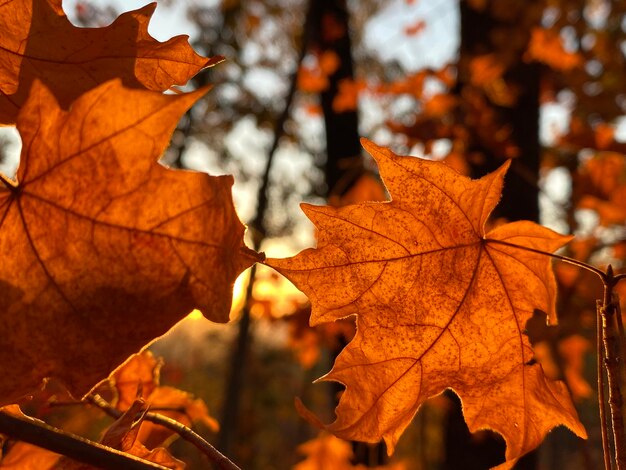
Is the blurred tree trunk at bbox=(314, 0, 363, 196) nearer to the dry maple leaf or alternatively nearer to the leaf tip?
the dry maple leaf

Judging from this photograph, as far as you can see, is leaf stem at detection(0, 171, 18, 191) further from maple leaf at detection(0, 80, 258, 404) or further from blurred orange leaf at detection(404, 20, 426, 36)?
blurred orange leaf at detection(404, 20, 426, 36)

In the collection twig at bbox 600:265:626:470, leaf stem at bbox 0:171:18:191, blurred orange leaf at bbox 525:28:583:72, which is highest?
blurred orange leaf at bbox 525:28:583:72

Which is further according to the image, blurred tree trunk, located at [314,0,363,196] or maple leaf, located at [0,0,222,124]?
blurred tree trunk, located at [314,0,363,196]

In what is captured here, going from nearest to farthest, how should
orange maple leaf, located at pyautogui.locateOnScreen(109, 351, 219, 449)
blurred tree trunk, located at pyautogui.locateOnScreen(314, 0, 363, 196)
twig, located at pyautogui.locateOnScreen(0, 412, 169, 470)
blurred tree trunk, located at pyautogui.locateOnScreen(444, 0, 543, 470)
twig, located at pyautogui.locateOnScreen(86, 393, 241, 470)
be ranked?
twig, located at pyautogui.locateOnScreen(0, 412, 169, 470), twig, located at pyautogui.locateOnScreen(86, 393, 241, 470), orange maple leaf, located at pyautogui.locateOnScreen(109, 351, 219, 449), blurred tree trunk, located at pyautogui.locateOnScreen(444, 0, 543, 470), blurred tree trunk, located at pyautogui.locateOnScreen(314, 0, 363, 196)

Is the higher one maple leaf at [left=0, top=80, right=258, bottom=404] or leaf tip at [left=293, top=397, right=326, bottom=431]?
maple leaf at [left=0, top=80, right=258, bottom=404]

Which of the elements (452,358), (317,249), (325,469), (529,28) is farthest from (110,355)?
(529,28)

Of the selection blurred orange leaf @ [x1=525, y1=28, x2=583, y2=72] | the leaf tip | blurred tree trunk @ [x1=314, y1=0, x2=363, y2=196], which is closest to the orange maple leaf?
the leaf tip

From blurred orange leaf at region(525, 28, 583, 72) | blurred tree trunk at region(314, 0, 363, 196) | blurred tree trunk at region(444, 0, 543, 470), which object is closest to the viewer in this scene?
blurred tree trunk at region(444, 0, 543, 470)

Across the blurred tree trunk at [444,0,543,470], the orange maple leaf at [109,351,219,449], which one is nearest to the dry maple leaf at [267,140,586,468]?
the orange maple leaf at [109,351,219,449]
